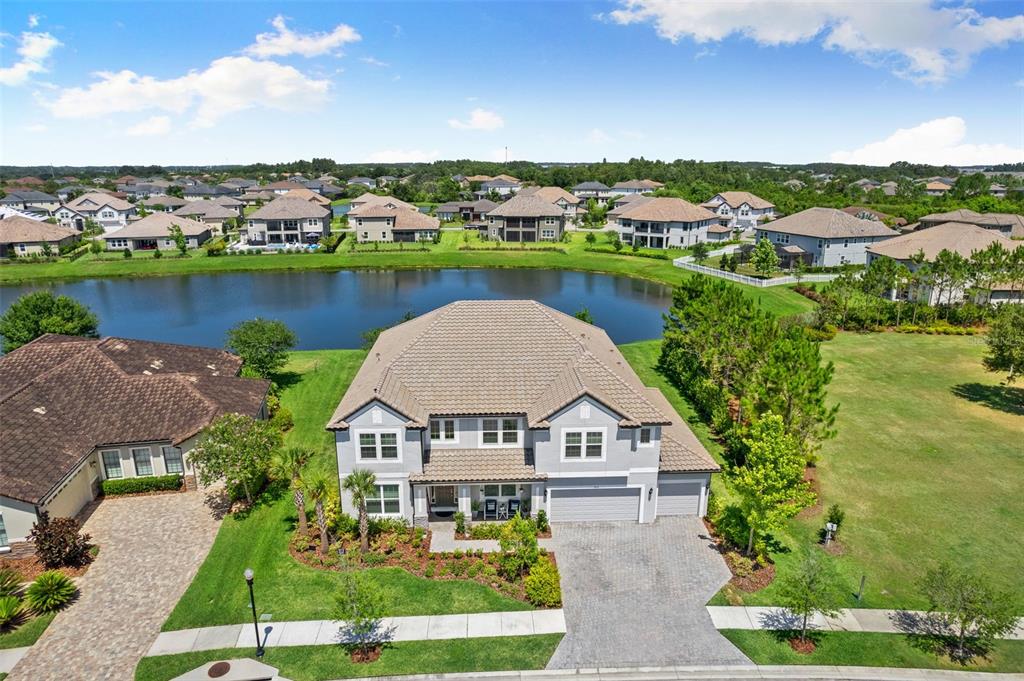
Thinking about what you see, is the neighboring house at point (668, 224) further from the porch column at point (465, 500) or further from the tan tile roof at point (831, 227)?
the porch column at point (465, 500)

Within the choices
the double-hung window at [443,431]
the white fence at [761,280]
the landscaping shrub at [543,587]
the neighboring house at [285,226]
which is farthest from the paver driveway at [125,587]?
the neighboring house at [285,226]

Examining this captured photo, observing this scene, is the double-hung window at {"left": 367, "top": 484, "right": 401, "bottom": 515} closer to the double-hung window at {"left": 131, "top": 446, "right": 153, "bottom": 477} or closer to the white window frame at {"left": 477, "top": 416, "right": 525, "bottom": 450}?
the white window frame at {"left": 477, "top": 416, "right": 525, "bottom": 450}

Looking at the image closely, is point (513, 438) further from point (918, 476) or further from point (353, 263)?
point (353, 263)

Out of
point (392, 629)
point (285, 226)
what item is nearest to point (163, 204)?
point (285, 226)

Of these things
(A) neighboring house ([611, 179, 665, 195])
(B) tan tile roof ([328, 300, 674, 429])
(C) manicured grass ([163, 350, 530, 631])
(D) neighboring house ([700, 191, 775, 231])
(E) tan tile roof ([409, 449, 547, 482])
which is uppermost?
(A) neighboring house ([611, 179, 665, 195])

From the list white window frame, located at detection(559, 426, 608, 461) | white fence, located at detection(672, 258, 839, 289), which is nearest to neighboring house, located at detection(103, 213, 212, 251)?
white fence, located at detection(672, 258, 839, 289)

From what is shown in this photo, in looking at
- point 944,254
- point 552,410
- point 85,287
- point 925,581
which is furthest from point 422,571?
point 85,287

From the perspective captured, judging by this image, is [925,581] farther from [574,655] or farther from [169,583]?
[169,583]

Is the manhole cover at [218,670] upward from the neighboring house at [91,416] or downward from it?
downward
